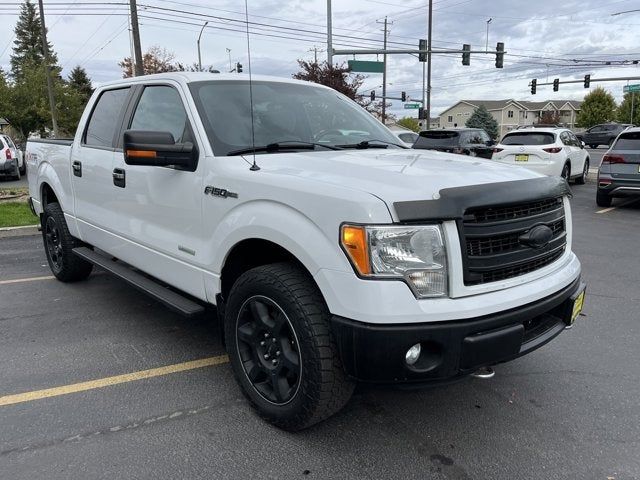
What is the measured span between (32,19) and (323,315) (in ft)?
288

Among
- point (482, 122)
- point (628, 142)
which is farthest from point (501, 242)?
point (482, 122)

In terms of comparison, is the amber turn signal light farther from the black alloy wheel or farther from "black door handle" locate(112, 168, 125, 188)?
"black door handle" locate(112, 168, 125, 188)

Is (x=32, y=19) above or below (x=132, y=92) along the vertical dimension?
above

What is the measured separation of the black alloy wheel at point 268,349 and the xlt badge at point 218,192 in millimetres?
585

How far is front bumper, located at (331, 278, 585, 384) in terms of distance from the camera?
7.66ft

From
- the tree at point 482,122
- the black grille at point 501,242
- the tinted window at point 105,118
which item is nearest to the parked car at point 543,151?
the tinted window at point 105,118

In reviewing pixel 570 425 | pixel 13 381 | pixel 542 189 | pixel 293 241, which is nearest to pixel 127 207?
pixel 13 381

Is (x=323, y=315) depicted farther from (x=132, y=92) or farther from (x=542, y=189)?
(x=132, y=92)

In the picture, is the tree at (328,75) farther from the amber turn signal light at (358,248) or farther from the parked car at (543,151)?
the amber turn signal light at (358,248)

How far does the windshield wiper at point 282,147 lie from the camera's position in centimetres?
326

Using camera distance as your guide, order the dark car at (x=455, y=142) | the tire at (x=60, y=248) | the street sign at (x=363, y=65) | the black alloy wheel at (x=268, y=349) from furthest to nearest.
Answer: the street sign at (x=363, y=65) → the dark car at (x=455, y=142) → the tire at (x=60, y=248) → the black alloy wheel at (x=268, y=349)

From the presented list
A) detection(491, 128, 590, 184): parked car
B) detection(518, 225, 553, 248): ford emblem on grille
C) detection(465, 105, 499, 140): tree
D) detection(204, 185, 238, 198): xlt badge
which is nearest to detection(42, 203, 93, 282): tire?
detection(204, 185, 238, 198): xlt badge

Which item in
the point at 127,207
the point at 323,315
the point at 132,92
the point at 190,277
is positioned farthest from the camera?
the point at 132,92

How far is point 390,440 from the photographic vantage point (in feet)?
9.29
